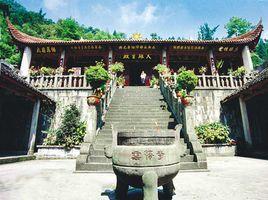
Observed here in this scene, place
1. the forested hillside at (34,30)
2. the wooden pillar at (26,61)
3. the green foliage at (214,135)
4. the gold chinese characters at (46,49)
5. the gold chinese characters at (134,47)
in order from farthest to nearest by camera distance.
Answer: the forested hillside at (34,30)
the gold chinese characters at (46,49)
the gold chinese characters at (134,47)
the wooden pillar at (26,61)
the green foliage at (214,135)

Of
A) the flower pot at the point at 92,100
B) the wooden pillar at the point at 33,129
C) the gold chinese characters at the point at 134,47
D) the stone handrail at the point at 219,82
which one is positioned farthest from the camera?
the gold chinese characters at the point at 134,47

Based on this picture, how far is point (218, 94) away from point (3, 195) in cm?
1144

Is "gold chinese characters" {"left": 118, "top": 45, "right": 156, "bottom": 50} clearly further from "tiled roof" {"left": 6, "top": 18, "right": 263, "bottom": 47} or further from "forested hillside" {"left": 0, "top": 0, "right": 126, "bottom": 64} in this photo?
"forested hillside" {"left": 0, "top": 0, "right": 126, "bottom": 64}

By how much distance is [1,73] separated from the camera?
6891 mm

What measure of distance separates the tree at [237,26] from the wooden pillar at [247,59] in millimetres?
25752

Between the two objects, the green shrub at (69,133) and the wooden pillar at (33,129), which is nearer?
the green shrub at (69,133)

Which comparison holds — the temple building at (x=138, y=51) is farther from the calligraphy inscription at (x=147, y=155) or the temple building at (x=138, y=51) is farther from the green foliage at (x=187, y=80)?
the calligraphy inscription at (x=147, y=155)

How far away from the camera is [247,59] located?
14914mm

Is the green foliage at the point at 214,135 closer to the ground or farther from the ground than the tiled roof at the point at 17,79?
closer to the ground

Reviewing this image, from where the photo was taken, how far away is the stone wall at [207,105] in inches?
447

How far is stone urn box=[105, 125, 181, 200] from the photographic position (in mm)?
2652

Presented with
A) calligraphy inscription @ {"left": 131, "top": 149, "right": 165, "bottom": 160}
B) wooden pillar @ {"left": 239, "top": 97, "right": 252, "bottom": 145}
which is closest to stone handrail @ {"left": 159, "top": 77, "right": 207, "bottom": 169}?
calligraphy inscription @ {"left": 131, "top": 149, "right": 165, "bottom": 160}

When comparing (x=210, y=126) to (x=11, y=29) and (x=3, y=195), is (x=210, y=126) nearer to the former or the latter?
(x=3, y=195)

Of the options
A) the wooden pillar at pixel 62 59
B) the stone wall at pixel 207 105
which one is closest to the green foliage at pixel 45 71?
the wooden pillar at pixel 62 59
